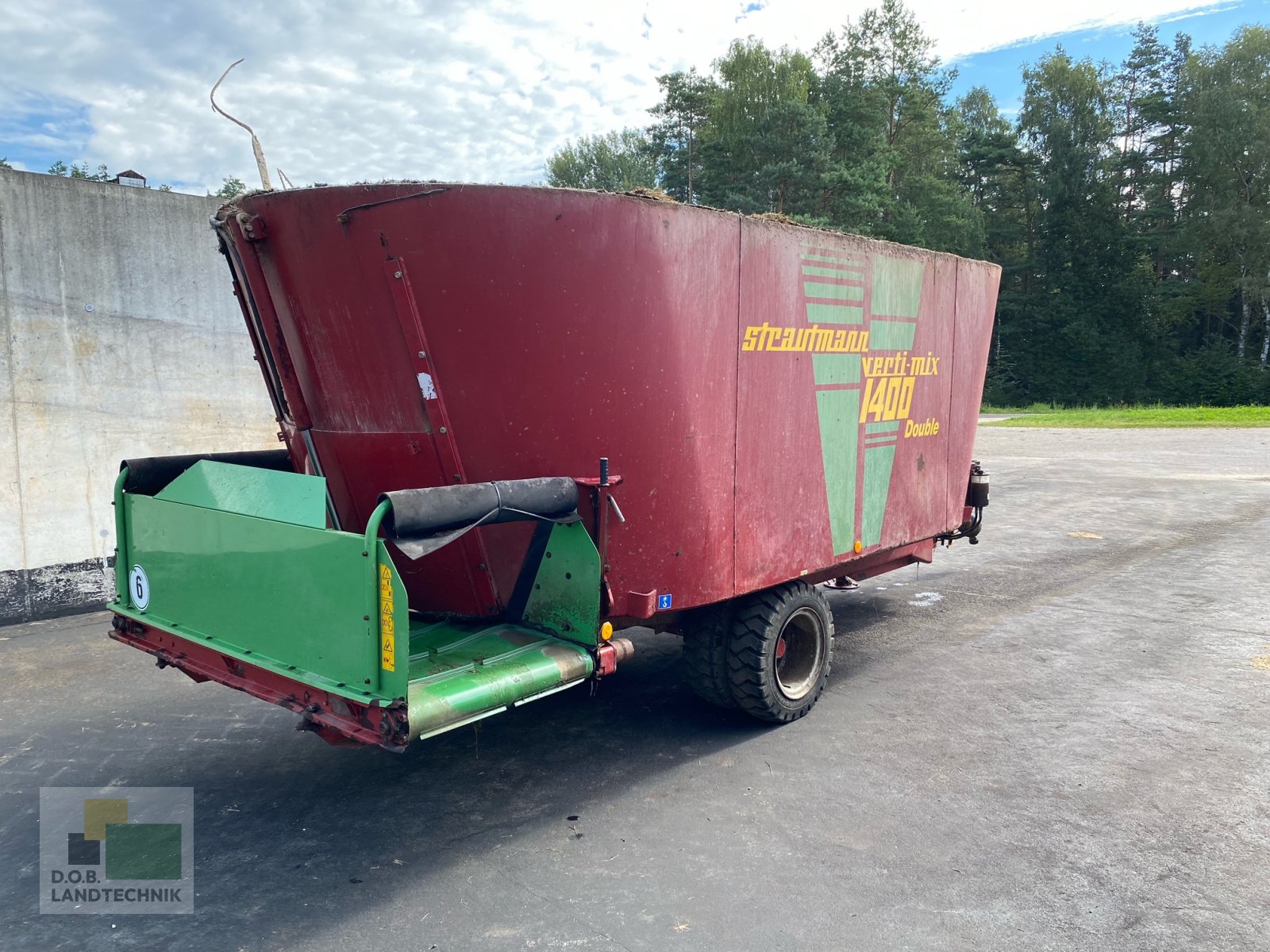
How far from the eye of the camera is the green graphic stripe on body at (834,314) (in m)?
4.85

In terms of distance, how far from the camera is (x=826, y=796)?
4168 mm

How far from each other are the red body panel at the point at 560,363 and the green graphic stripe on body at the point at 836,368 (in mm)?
17

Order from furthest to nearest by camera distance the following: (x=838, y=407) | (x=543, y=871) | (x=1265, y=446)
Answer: (x=1265, y=446)
(x=838, y=407)
(x=543, y=871)

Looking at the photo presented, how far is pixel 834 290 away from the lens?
16.4 ft

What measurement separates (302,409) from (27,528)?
3.93 metres

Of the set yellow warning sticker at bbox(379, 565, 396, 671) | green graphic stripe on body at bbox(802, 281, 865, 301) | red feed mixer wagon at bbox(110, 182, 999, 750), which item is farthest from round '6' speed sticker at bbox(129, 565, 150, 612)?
green graphic stripe on body at bbox(802, 281, 865, 301)

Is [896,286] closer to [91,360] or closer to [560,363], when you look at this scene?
[560,363]

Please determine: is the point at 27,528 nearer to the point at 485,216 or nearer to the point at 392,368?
the point at 392,368

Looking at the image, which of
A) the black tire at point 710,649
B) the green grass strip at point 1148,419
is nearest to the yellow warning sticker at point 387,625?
the black tire at point 710,649

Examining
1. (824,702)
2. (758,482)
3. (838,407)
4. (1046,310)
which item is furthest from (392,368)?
(1046,310)

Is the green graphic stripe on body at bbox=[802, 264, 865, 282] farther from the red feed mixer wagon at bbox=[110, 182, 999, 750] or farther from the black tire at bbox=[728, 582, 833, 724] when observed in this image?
the black tire at bbox=[728, 582, 833, 724]

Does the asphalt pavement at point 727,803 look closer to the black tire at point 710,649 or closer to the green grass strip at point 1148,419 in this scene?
the black tire at point 710,649

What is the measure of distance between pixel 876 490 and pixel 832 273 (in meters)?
1.43

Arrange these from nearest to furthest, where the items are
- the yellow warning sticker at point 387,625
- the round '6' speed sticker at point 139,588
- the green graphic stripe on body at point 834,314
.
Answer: the yellow warning sticker at point 387,625 → the round '6' speed sticker at point 139,588 → the green graphic stripe on body at point 834,314
